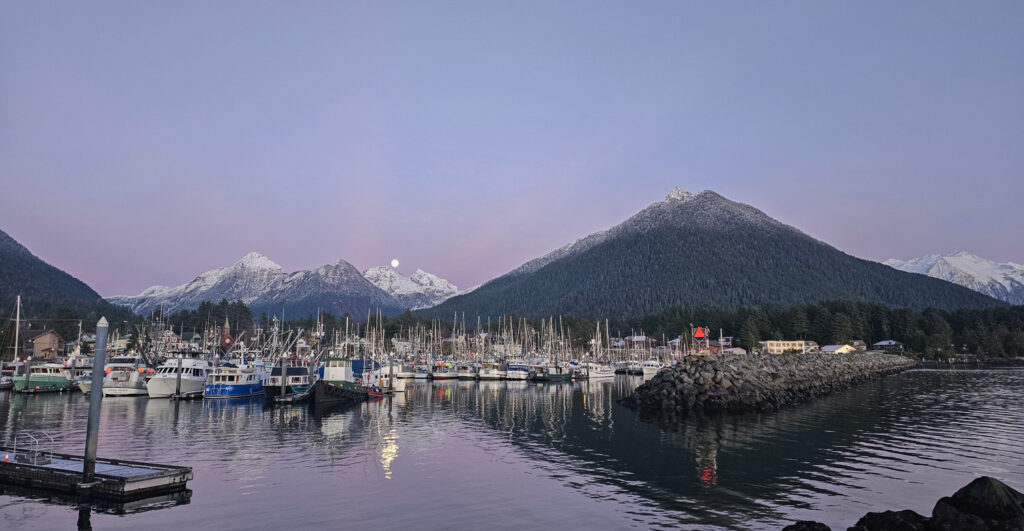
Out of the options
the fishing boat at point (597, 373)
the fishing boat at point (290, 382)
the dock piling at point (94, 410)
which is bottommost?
the fishing boat at point (597, 373)

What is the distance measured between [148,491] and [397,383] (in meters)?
69.3

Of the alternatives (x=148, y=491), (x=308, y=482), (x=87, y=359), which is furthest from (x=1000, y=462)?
(x=87, y=359)

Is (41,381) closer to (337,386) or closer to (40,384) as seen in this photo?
(40,384)

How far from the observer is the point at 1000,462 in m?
35.6

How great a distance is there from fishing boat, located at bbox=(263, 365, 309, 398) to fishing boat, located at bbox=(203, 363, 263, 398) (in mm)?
2109

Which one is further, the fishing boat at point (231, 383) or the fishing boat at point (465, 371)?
the fishing boat at point (465, 371)

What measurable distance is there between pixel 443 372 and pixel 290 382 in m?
61.5

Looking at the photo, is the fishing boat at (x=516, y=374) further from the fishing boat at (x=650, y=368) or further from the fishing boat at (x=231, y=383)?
the fishing boat at (x=231, y=383)

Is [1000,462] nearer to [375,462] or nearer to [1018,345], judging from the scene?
[375,462]

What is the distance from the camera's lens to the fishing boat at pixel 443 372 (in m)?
137

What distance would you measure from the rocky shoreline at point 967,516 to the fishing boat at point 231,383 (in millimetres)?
75959

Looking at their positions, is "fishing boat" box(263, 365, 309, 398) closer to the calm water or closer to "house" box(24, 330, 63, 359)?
the calm water

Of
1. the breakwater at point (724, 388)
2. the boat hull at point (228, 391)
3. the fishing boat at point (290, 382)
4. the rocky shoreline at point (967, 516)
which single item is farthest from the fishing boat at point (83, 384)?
the rocky shoreline at point (967, 516)

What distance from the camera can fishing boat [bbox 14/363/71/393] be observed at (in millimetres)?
87438
